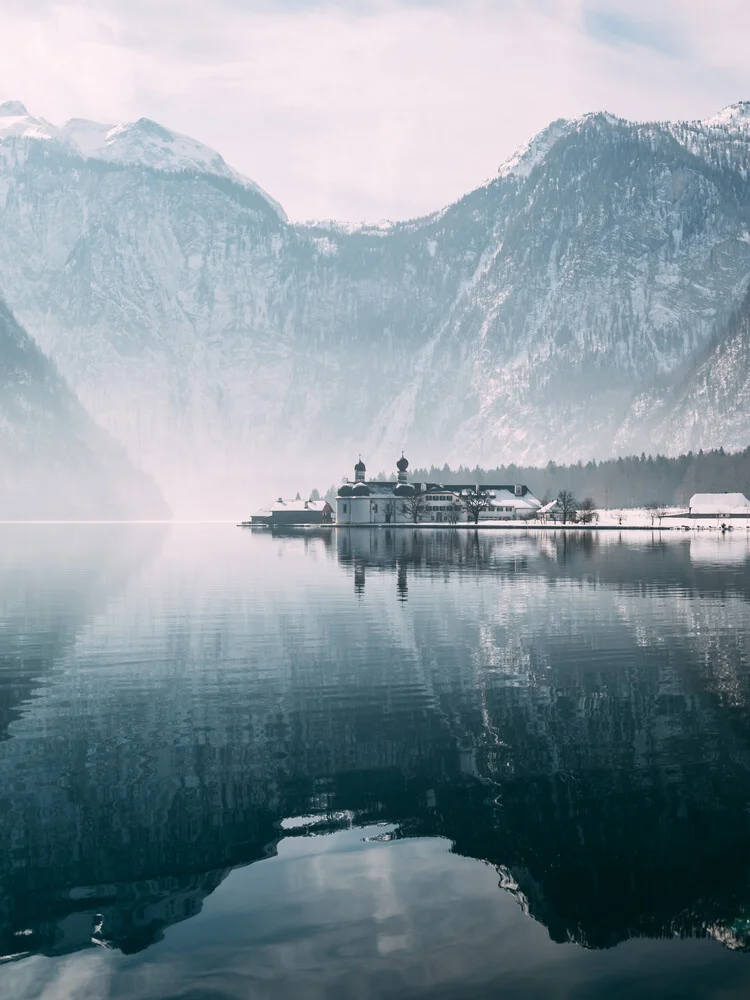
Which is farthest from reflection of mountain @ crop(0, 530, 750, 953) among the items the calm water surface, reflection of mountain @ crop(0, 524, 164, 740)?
reflection of mountain @ crop(0, 524, 164, 740)

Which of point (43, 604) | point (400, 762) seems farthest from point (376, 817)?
point (43, 604)

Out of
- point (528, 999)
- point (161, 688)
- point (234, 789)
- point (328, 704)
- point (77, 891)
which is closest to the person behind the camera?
point (528, 999)

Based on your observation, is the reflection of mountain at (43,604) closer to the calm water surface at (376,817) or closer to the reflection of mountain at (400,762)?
the calm water surface at (376,817)

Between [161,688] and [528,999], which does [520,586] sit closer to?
[161,688]

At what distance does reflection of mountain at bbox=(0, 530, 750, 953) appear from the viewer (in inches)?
708

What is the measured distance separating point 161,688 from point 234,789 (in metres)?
12.6

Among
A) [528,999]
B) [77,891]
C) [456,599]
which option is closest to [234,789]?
[77,891]

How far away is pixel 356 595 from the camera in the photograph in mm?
69188

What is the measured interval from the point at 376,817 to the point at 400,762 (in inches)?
161

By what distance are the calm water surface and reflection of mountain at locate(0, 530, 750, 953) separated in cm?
9

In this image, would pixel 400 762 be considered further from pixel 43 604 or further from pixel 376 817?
pixel 43 604

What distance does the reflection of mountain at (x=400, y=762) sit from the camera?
59.0 ft

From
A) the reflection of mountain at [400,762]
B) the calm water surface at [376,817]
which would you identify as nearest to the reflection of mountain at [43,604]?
the calm water surface at [376,817]

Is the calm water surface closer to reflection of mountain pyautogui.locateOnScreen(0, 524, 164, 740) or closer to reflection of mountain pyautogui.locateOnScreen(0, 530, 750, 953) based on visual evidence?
reflection of mountain pyautogui.locateOnScreen(0, 530, 750, 953)
